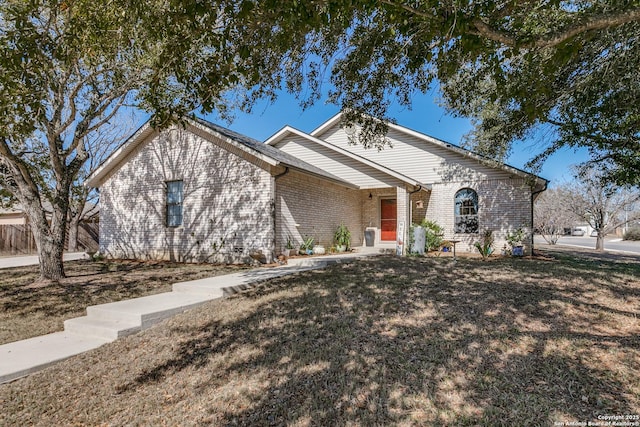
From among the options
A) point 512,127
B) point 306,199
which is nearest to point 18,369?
point 306,199

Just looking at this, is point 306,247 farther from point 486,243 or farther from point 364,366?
point 364,366

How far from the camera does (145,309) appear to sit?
594cm

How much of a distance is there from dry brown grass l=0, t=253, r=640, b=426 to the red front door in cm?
1070

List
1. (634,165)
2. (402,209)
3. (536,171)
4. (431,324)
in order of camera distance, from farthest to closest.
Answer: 1. (402,209)
2. (536,171)
3. (634,165)
4. (431,324)

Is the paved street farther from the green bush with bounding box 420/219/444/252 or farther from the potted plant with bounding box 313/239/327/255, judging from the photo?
the potted plant with bounding box 313/239/327/255

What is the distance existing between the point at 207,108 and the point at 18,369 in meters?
3.79

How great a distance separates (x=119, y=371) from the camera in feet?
13.9

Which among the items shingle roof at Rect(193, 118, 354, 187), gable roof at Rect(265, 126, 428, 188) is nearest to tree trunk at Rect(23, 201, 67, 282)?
shingle roof at Rect(193, 118, 354, 187)

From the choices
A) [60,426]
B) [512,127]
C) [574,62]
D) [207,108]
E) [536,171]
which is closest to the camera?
[60,426]

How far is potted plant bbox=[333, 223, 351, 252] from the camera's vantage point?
1491cm

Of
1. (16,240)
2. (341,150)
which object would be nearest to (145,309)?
(341,150)

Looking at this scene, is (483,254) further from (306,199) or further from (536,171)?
(306,199)

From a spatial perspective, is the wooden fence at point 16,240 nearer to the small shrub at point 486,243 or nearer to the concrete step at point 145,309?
the concrete step at point 145,309

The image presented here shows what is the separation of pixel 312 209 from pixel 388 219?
16.9 ft
